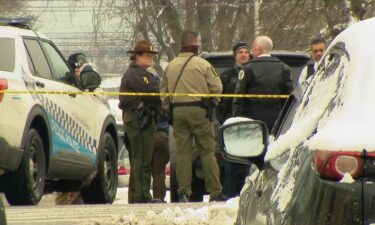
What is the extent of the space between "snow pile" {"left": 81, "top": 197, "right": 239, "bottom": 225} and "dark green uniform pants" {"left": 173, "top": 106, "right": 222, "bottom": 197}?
9.44ft

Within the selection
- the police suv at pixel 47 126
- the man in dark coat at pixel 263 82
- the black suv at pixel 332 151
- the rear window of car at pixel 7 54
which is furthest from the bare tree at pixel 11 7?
the black suv at pixel 332 151

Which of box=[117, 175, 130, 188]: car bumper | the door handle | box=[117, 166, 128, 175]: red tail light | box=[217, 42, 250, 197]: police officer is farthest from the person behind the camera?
box=[117, 166, 128, 175]: red tail light

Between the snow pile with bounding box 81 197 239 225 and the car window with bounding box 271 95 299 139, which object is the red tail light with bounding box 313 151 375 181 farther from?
the snow pile with bounding box 81 197 239 225

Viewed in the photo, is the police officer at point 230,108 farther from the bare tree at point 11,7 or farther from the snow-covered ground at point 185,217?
the bare tree at point 11,7

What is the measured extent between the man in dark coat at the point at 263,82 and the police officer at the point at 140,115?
959mm

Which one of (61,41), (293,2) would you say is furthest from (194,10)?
(61,41)

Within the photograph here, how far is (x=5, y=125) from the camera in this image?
39.7ft

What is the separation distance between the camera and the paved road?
431 inches

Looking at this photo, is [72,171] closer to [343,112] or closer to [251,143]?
[251,143]

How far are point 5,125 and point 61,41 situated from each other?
170 feet

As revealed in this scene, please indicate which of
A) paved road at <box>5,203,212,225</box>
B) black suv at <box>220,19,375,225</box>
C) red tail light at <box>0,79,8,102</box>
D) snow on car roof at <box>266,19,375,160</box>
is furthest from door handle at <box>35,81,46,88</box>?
snow on car roof at <box>266,19,375,160</box>

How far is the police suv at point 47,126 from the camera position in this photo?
1223 centimetres

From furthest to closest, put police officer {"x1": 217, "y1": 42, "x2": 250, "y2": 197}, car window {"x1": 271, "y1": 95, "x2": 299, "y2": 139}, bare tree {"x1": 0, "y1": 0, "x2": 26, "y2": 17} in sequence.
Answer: bare tree {"x1": 0, "y1": 0, "x2": 26, "y2": 17}
police officer {"x1": 217, "y1": 42, "x2": 250, "y2": 197}
car window {"x1": 271, "y1": 95, "x2": 299, "y2": 139}

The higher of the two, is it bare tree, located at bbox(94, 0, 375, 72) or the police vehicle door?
the police vehicle door
